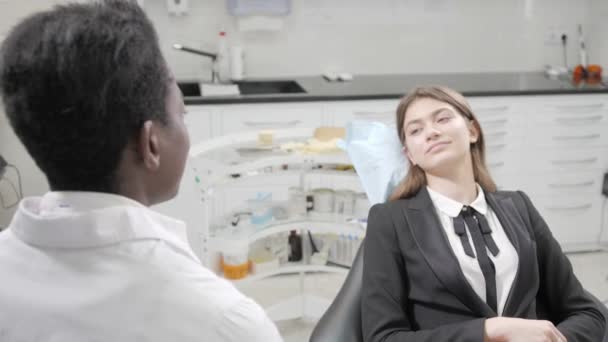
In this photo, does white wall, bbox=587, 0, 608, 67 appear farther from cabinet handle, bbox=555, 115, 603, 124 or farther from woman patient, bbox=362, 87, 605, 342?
woman patient, bbox=362, 87, 605, 342

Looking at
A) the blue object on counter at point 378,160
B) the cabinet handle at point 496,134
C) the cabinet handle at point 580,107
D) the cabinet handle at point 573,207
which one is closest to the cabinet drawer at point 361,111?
the cabinet handle at point 496,134

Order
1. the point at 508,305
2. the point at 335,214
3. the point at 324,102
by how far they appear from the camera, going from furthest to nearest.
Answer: the point at 324,102 < the point at 335,214 < the point at 508,305

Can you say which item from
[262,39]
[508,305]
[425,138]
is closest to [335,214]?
[425,138]

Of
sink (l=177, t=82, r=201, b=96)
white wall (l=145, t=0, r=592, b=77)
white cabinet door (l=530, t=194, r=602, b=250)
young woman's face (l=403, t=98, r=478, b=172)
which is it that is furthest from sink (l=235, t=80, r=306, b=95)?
young woman's face (l=403, t=98, r=478, b=172)

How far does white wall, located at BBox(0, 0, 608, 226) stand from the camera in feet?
13.0

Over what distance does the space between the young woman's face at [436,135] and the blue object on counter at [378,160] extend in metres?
0.09

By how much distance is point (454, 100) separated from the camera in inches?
70.7

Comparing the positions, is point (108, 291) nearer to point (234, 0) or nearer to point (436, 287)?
point (436, 287)

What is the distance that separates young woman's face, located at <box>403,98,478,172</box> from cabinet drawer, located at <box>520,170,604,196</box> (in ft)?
6.71

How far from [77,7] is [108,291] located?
311 mm

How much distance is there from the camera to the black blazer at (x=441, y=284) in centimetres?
152

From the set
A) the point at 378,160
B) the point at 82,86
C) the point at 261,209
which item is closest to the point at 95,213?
the point at 82,86

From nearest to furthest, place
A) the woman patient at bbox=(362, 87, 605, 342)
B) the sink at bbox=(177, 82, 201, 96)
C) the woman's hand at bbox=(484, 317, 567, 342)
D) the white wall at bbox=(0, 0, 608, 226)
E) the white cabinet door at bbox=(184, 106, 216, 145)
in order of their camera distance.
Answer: the woman's hand at bbox=(484, 317, 567, 342)
the woman patient at bbox=(362, 87, 605, 342)
the white cabinet door at bbox=(184, 106, 216, 145)
the sink at bbox=(177, 82, 201, 96)
the white wall at bbox=(0, 0, 608, 226)

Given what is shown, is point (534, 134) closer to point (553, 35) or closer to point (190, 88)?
point (553, 35)
